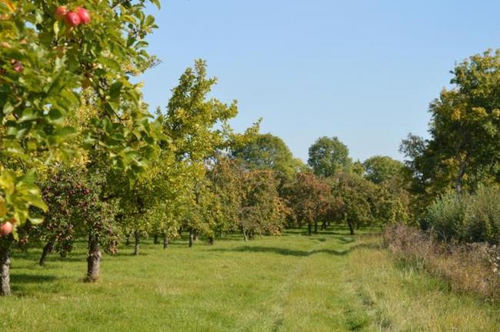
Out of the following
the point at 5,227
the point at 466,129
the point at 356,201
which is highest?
the point at 466,129

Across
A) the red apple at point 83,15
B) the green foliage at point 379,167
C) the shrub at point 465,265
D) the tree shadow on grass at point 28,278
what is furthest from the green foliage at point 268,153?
the red apple at point 83,15

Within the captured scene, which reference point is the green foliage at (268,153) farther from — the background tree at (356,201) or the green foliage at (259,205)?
the green foliage at (259,205)

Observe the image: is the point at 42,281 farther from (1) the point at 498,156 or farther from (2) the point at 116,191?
(1) the point at 498,156

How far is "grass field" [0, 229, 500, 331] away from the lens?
11.2 metres

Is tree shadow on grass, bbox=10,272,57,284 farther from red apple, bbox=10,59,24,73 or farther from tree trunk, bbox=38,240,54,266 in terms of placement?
red apple, bbox=10,59,24,73

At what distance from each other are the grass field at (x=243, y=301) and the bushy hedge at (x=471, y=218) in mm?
4731

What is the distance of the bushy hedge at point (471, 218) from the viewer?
886 inches

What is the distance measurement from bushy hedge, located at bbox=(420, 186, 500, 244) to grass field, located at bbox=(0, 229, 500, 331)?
15.5ft

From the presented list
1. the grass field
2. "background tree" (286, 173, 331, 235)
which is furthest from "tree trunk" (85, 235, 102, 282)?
"background tree" (286, 173, 331, 235)

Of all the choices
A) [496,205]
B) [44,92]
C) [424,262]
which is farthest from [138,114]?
[496,205]

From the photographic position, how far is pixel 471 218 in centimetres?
2372

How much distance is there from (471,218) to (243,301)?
14.3m

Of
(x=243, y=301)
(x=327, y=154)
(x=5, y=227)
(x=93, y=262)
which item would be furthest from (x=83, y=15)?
(x=327, y=154)

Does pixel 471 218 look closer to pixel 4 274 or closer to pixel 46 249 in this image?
pixel 46 249
